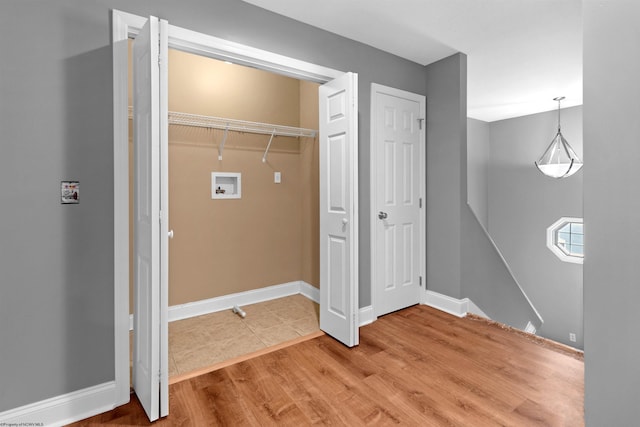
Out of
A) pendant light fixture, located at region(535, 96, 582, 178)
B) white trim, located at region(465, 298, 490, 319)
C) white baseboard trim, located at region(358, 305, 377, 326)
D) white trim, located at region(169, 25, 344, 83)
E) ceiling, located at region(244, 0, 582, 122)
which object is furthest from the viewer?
pendant light fixture, located at region(535, 96, 582, 178)

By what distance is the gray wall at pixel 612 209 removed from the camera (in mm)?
697

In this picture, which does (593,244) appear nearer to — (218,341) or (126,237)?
(126,237)

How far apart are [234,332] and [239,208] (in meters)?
1.31

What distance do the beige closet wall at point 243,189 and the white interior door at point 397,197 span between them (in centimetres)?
84

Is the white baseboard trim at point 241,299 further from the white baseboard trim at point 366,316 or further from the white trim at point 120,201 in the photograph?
the white trim at point 120,201

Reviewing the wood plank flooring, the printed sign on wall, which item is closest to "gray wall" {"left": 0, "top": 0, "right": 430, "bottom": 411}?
the printed sign on wall

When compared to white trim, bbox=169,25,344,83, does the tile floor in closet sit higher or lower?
lower

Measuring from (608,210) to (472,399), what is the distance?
5.29 feet

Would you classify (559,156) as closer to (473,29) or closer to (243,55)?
(473,29)

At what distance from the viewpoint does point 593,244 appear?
759mm

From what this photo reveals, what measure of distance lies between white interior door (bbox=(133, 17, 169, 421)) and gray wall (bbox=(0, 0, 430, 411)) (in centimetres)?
21

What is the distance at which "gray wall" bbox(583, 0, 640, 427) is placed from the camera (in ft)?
2.29

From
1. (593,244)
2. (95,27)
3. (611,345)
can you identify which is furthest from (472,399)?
(95,27)

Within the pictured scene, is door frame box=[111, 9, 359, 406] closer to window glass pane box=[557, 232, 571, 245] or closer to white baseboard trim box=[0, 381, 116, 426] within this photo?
white baseboard trim box=[0, 381, 116, 426]
